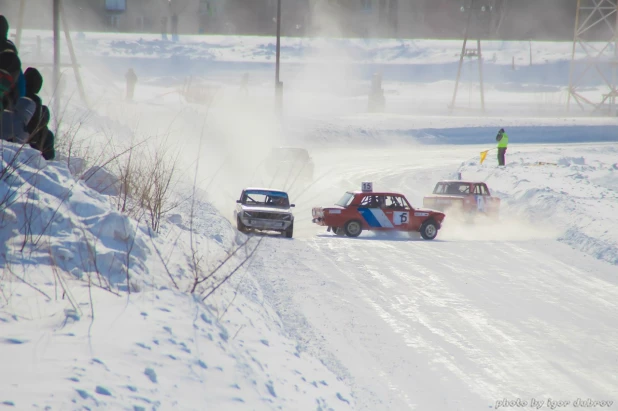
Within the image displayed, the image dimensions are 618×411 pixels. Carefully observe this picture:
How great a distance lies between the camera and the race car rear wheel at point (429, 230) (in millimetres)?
16812

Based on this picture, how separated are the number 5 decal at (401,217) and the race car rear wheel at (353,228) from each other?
2.90ft

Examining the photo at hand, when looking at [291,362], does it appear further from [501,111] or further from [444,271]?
[501,111]

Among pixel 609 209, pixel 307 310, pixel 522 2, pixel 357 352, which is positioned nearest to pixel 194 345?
pixel 357 352

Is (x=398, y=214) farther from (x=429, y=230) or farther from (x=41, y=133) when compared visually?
(x=41, y=133)

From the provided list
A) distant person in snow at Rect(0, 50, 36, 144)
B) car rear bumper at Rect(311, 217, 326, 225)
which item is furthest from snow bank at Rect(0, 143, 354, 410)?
car rear bumper at Rect(311, 217, 326, 225)

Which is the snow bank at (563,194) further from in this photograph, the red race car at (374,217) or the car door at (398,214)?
the car door at (398,214)

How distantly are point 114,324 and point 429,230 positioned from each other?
40.1 feet

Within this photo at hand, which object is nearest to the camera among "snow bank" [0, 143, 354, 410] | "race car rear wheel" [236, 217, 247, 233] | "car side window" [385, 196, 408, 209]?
"snow bank" [0, 143, 354, 410]

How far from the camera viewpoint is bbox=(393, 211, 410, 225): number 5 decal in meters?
16.8

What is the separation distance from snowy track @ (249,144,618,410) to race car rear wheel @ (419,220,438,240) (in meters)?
1.40

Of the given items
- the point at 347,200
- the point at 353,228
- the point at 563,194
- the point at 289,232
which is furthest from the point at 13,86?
the point at 563,194

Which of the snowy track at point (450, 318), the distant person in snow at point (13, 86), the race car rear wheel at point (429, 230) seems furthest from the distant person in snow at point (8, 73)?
the race car rear wheel at point (429, 230)

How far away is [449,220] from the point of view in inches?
754

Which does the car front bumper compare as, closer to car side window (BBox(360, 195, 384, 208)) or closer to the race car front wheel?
the race car front wheel
